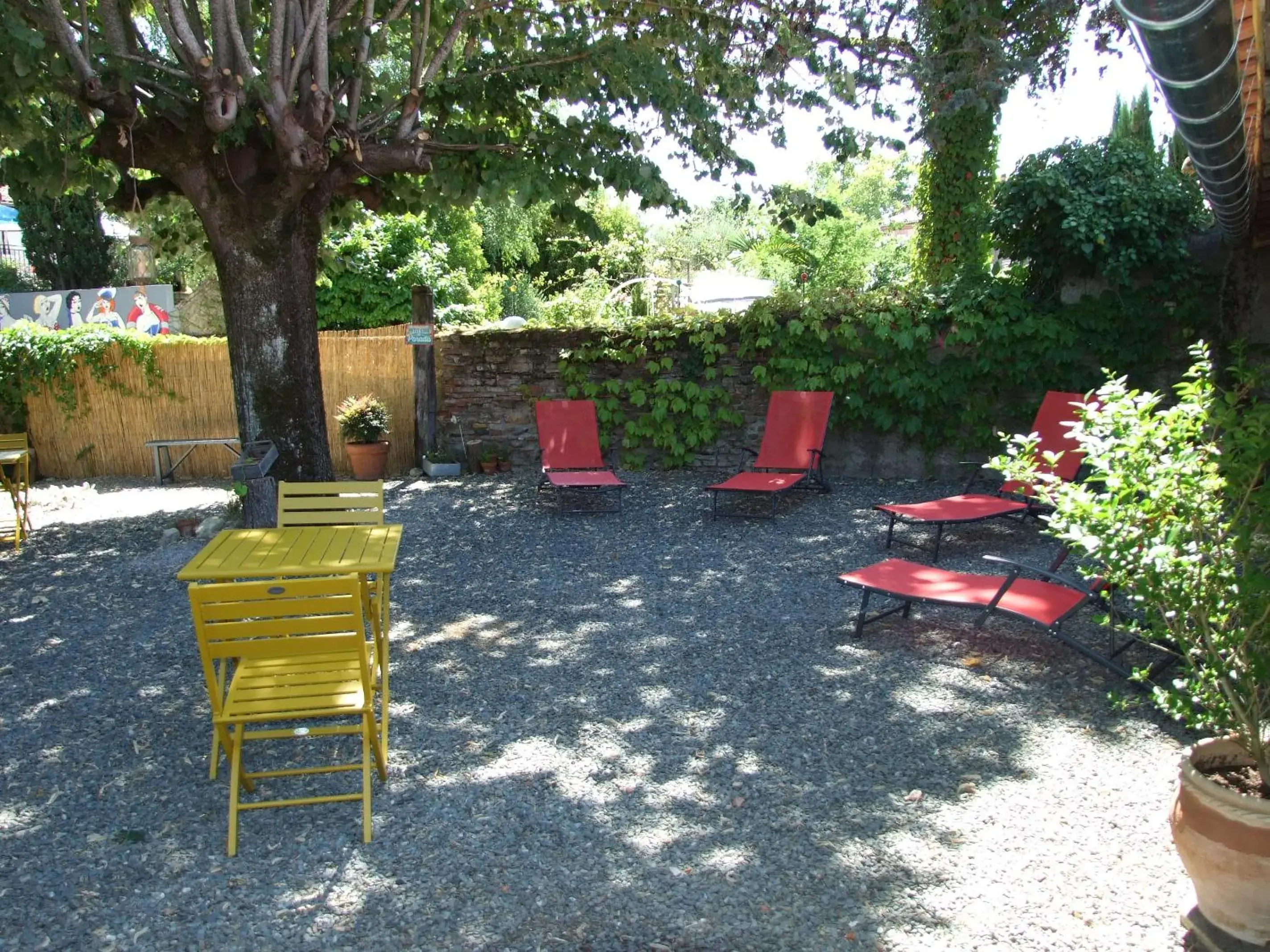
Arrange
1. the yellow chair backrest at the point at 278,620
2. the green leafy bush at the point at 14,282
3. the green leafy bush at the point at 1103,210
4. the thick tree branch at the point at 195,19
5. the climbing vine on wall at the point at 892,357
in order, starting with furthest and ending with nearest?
the green leafy bush at the point at 14,282 < the climbing vine on wall at the point at 892,357 < the green leafy bush at the point at 1103,210 < the thick tree branch at the point at 195,19 < the yellow chair backrest at the point at 278,620

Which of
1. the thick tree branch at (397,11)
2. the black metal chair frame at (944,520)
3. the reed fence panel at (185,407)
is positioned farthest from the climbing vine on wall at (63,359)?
the black metal chair frame at (944,520)

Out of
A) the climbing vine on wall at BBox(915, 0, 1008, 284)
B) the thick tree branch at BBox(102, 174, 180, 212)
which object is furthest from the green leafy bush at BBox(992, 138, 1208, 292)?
the thick tree branch at BBox(102, 174, 180, 212)

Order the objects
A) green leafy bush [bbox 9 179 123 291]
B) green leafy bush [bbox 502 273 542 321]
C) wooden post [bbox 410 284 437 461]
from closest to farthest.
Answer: wooden post [bbox 410 284 437 461] < green leafy bush [bbox 502 273 542 321] < green leafy bush [bbox 9 179 123 291]

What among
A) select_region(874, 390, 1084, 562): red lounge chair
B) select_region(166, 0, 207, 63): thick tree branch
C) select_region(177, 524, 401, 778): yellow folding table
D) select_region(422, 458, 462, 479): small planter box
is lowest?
select_region(422, 458, 462, 479): small planter box

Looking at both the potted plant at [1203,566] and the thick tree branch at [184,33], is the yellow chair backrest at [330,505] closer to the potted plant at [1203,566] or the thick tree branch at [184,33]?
the potted plant at [1203,566]

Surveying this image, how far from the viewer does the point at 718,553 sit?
654cm

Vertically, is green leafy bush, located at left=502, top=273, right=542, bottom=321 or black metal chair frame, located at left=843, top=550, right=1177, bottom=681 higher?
green leafy bush, located at left=502, top=273, right=542, bottom=321

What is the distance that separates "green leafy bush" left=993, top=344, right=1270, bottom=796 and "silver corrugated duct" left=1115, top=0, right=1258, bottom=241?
0.97 meters

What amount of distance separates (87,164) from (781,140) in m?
5.72

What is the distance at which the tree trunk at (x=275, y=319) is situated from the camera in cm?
660

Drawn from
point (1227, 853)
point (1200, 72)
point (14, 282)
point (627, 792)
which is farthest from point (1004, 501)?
point (14, 282)

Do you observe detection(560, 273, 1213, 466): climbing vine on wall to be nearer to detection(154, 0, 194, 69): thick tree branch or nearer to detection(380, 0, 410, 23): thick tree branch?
detection(380, 0, 410, 23): thick tree branch

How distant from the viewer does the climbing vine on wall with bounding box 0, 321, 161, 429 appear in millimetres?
10875

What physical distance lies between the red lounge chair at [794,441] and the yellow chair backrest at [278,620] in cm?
505
